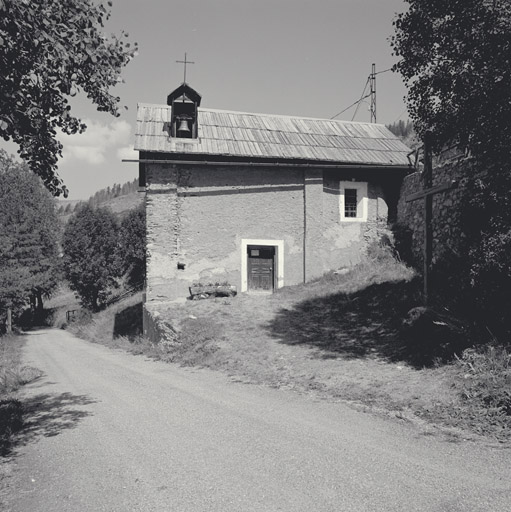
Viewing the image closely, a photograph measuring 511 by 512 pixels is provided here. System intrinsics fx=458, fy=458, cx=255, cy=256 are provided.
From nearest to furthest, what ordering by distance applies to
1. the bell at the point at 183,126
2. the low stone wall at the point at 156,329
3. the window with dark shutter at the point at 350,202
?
the low stone wall at the point at 156,329 < the bell at the point at 183,126 < the window with dark shutter at the point at 350,202

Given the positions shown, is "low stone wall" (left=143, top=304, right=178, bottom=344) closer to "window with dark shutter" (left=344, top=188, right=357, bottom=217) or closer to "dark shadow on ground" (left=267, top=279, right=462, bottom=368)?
"dark shadow on ground" (left=267, top=279, right=462, bottom=368)

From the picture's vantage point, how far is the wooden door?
1906cm

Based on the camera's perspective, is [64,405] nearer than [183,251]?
Yes

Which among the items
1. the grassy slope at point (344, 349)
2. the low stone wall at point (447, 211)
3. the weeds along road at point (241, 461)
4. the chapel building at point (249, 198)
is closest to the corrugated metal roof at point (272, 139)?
the chapel building at point (249, 198)

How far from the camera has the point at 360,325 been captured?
41.3 ft

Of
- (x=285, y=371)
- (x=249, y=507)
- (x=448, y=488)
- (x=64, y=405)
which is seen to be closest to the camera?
(x=249, y=507)

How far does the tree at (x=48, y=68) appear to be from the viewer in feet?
15.0

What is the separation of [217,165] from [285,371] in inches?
434

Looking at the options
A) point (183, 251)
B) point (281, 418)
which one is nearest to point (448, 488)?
point (281, 418)

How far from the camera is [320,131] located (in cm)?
2192

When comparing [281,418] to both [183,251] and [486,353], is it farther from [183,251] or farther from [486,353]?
[183,251]

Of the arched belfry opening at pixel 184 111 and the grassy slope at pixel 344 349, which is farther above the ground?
the arched belfry opening at pixel 184 111

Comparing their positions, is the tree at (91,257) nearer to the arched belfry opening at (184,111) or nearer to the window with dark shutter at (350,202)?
the arched belfry opening at (184,111)

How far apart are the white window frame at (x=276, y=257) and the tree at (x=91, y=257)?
70.4 ft
